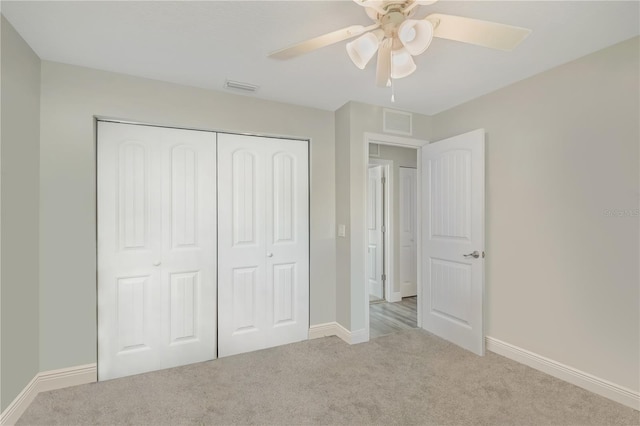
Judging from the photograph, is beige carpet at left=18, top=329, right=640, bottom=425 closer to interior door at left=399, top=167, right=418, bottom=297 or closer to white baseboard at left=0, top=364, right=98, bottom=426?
white baseboard at left=0, top=364, right=98, bottom=426

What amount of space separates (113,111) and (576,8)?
3085 mm

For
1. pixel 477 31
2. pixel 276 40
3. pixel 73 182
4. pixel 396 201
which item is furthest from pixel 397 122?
pixel 73 182

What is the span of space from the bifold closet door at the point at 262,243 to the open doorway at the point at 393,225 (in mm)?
1618

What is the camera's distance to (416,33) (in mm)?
1341

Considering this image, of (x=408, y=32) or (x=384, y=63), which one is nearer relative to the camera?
(x=408, y=32)

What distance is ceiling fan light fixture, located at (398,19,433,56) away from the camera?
1294 mm

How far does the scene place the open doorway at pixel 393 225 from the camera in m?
4.57

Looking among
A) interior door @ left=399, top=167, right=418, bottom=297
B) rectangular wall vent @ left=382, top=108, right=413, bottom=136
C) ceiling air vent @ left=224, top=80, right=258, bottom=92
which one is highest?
ceiling air vent @ left=224, top=80, right=258, bottom=92

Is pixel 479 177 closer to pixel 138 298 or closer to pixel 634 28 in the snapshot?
pixel 634 28

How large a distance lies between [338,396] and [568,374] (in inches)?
67.6

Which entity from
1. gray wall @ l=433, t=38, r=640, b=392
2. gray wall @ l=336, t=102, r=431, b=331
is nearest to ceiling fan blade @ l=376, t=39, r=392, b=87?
gray wall @ l=336, t=102, r=431, b=331

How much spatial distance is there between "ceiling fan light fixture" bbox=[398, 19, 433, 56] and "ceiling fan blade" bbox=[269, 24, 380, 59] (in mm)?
145

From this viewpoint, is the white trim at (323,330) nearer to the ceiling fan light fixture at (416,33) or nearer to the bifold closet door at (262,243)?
the bifold closet door at (262,243)

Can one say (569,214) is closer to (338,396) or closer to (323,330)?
(338,396)
